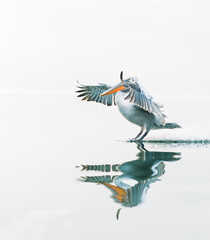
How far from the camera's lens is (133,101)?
8.93 metres

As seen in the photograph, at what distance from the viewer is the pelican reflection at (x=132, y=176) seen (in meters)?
5.47

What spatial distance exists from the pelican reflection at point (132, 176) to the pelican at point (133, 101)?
1155 mm

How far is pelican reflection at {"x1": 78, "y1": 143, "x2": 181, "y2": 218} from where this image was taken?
5473 mm

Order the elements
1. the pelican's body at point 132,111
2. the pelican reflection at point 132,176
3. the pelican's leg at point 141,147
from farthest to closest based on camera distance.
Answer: the pelican's body at point 132,111 → the pelican's leg at point 141,147 → the pelican reflection at point 132,176

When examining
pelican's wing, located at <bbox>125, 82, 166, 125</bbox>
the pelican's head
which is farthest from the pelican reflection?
the pelican's head

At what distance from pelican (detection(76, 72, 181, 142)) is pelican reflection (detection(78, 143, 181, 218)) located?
1155mm

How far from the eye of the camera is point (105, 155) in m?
8.30

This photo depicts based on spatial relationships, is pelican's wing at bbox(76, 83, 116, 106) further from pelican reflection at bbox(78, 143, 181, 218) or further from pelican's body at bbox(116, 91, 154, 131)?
pelican reflection at bbox(78, 143, 181, 218)

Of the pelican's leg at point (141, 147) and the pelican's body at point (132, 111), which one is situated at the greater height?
the pelican's body at point (132, 111)

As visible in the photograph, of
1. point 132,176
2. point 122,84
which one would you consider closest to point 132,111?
point 122,84

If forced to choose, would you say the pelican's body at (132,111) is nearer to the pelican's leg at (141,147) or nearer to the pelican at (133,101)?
the pelican at (133,101)

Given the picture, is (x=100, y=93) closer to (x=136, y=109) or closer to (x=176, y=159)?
(x=136, y=109)

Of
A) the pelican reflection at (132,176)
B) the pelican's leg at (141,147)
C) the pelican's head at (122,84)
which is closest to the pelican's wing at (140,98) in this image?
the pelican's head at (122,84)

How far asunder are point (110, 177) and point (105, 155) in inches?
74.0
